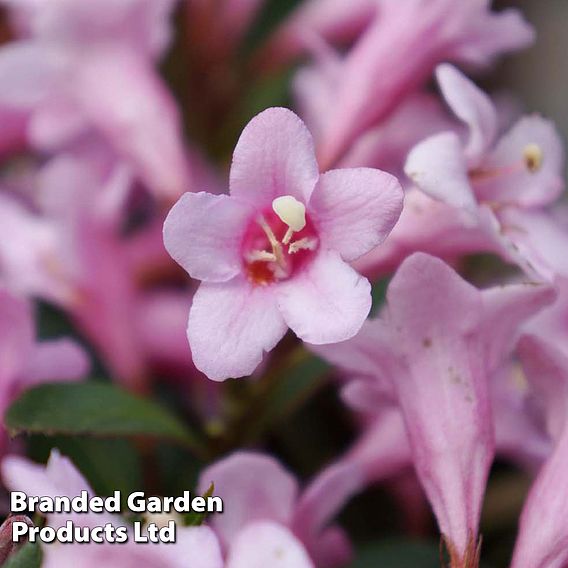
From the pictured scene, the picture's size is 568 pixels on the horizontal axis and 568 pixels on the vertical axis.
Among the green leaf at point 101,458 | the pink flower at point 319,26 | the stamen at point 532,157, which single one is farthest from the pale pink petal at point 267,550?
the pink flower at point 319,26

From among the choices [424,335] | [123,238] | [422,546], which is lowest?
[422,546]

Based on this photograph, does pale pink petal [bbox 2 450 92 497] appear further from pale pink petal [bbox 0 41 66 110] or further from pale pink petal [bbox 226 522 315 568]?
pale pink petal [bbox 0 41 66 110]

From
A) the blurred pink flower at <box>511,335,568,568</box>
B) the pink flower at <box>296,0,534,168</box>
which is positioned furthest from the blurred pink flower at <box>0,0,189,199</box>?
the blurred pink flower at <box>511,335,568,568</box>

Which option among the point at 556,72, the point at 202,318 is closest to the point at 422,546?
the point at 202,318

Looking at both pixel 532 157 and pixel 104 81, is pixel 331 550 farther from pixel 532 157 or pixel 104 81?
pixel 104 81

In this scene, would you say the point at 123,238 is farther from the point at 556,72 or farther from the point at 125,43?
the point at 556,72

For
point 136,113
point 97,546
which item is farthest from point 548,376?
point 136,113
